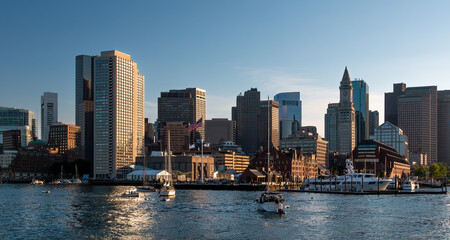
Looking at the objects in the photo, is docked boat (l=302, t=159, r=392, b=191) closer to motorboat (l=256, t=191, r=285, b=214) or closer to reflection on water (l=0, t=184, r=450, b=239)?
reflection on water (l=0, t=184, r=450, b=239)

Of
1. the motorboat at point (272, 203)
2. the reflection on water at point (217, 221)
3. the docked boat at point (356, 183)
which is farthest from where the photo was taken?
the docked boat at point (356, 183)

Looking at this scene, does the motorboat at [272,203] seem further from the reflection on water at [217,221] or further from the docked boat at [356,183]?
the docked boat at [356,183]

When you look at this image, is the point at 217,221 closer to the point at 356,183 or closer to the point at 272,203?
the point at 272,203

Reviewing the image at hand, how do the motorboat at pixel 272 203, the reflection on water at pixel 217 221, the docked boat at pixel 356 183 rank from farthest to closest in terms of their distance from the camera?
1. the docked boat at pixel 356 183
2. the motorboat at pixel 272 203
3. the reflection on water at pixel 217 221

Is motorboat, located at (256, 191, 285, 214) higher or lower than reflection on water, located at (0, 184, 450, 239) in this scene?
higher

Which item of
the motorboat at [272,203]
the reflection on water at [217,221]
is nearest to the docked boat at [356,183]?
the reflection on water at [217,221]

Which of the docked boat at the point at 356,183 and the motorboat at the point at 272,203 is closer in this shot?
the motorboat at the point at 272,203

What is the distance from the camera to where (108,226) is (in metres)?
83.6

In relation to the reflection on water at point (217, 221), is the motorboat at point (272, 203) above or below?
above

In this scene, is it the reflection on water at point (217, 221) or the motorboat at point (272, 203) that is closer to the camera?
the reflection on water at point (217, 221)

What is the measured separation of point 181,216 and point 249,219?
Answer: 12.8m

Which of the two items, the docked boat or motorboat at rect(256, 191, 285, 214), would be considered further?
the docked boat

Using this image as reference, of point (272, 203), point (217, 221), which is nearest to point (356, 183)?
point (272, 203)

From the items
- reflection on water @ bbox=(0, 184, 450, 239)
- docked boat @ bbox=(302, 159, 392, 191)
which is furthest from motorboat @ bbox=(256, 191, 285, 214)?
docked boat @ bbox=(302, 159, 392, 191)
